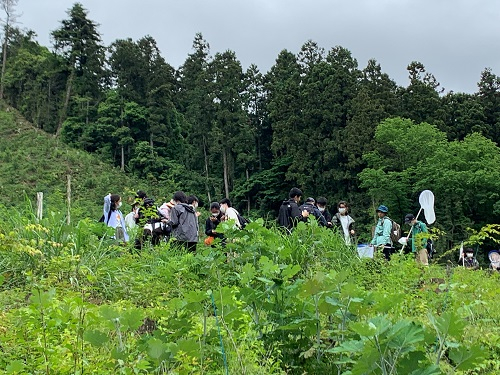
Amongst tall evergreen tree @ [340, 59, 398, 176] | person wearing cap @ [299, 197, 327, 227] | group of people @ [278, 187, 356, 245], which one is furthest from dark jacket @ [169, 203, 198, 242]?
tall evergreen tree @ [340, 59, 398, 176]

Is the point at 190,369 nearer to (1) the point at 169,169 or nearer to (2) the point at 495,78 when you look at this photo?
(2) the point at 495,78

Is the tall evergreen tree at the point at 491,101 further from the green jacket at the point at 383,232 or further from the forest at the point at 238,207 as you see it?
the green jacket at the point at 383,232

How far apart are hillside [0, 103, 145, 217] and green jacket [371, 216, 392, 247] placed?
60.4ft

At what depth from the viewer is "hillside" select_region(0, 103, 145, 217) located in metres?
27.5

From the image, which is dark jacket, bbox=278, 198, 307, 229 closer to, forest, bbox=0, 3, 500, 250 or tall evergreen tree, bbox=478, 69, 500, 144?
forest, bbox=0, 3, 500, 250

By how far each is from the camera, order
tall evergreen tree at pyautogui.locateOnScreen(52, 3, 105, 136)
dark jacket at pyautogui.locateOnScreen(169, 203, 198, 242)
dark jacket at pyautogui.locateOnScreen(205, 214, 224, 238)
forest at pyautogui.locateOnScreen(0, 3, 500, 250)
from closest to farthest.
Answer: dark jacket at pyautogui.locateOnScreen(169, 203, 198, 242)
dark jacket at pyautogui.locateOnScreen(205, 214, 224, 238)
forest at pyautogui.locateOnScreen(0, 3, 500, 250)
tall evergreen tree at pyautogui.locateOnScreen(52, 3, 105, 136)

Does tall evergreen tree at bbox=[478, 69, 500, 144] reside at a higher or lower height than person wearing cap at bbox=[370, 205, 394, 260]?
higher

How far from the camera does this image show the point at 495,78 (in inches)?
1268

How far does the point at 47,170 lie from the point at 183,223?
1097 inches

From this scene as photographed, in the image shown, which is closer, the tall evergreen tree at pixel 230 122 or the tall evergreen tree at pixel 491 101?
the tall evergreen tree at pixel 491 101

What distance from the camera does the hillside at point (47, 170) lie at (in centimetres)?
2750

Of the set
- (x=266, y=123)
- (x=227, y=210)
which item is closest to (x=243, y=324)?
(x=227, y=210)

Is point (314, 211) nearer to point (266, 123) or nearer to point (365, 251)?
point (365, 251)

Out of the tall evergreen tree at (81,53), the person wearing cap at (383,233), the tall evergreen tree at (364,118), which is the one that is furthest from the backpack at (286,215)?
the tall evergreen tree at (81,53)
